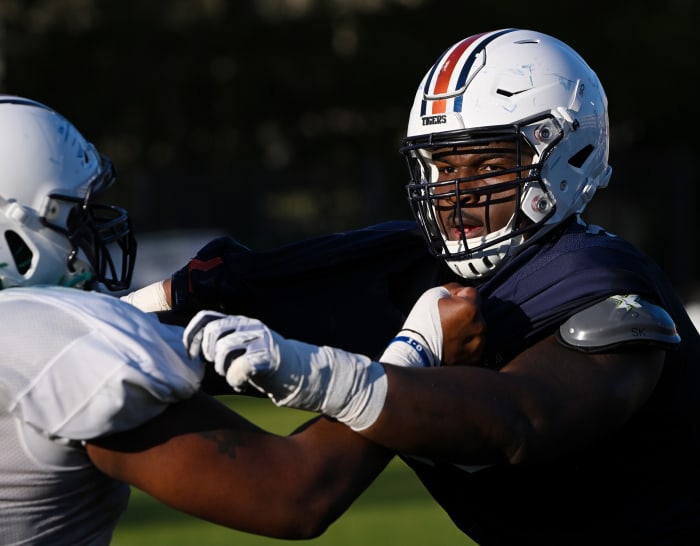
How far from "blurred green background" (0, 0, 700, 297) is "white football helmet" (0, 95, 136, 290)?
14598 mm

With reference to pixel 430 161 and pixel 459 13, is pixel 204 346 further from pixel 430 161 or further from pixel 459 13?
pixel 459 13

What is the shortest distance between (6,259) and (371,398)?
0.80 metres

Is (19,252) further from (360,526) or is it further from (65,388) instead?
(360,526)

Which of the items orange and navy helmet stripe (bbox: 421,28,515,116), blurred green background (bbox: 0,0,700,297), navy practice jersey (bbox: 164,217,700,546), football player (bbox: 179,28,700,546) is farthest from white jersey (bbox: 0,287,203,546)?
blurred green background (bbox: 0,0,700,297)

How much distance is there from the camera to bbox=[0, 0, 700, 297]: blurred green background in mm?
17578

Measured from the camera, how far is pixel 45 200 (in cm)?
263

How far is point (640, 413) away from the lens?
2.95 m

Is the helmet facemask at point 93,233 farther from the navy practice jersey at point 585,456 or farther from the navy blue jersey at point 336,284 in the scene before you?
the navy practice jersey at point 585,456

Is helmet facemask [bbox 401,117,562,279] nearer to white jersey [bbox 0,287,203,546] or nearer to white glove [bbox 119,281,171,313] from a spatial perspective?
A: white glove [bbox 119,281,171,313]

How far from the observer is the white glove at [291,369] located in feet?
7.94

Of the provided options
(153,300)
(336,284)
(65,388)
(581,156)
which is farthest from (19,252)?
(581,156)

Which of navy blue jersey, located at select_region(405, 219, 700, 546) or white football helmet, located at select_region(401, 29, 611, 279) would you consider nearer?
navy blue jersey, located at select_region(405, 219, 700, 546)

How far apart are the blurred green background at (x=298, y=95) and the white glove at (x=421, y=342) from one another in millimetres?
14574

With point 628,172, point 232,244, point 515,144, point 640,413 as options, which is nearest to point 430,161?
point 515,144
